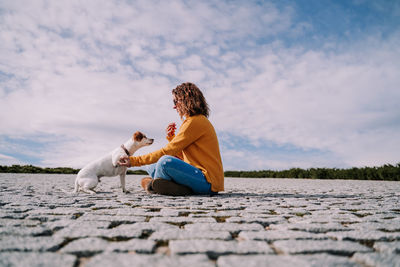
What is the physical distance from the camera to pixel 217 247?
158 centimetres

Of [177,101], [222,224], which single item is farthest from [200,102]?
[222,224]

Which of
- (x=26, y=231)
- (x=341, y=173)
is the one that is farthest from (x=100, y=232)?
(x=341, y=173)

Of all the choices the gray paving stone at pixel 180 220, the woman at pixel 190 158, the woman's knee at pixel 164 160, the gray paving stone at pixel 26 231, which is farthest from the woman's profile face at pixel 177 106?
the gray paving stone at pixel 26 231

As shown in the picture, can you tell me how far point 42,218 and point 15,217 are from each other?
286 millimetres

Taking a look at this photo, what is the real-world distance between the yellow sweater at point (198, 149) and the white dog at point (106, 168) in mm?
963

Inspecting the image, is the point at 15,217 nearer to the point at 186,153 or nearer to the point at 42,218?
the point at 42,218

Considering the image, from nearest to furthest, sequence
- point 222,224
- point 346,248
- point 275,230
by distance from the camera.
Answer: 1. point 346,248
2. point 275,230
3. point 222,224

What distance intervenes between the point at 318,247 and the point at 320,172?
55.6 ft

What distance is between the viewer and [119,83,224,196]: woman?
15.1 ft

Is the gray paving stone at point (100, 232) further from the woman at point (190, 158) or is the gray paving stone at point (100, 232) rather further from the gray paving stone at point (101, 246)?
the woman at point (190, 158)

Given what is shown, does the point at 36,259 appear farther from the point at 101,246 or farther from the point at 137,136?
the point at 137,136

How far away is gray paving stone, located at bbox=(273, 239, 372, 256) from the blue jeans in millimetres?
2866

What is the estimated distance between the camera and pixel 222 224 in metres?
2.25

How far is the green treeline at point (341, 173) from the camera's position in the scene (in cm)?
1411
